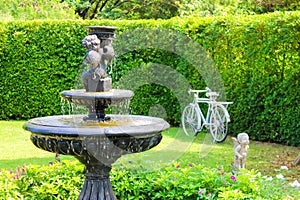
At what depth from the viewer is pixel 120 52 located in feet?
37.4

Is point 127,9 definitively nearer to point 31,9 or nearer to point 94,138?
point 31,9

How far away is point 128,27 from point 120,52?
620 mm

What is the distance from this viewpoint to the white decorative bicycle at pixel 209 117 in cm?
931

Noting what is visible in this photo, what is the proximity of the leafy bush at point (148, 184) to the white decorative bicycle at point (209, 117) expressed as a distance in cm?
376

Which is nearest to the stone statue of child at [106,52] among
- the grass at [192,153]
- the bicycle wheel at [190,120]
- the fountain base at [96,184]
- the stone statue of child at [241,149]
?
the fountain base at [96,184]

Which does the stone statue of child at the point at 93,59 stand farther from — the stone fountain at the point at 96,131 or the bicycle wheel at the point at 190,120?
the bicycle wheel at the point at 190,120

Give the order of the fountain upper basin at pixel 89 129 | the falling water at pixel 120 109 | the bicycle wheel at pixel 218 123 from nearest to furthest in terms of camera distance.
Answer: the fountain upper basin at pixel 89 129 < the bicycle wheel at pixel 218 123 < the falling water at pixel 120 109

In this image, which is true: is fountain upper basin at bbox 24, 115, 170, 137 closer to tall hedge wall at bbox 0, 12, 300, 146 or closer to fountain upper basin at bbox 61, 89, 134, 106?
fountain upper basin at bbox 61, 89, 134, 106

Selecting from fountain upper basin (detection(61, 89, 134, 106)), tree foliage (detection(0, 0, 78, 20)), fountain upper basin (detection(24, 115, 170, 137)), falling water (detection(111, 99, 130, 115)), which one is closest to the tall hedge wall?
falling water (detection(111, 99, 130, 115))

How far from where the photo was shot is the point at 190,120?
10062mm

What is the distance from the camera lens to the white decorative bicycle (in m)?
9.31

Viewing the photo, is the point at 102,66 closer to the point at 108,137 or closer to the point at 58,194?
the point at 108,137

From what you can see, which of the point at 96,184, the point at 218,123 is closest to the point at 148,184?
the point at 96,184

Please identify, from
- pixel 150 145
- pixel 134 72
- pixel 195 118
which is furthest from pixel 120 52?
pixel 150 145
